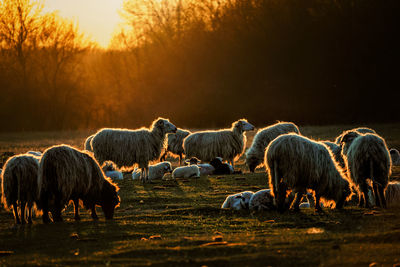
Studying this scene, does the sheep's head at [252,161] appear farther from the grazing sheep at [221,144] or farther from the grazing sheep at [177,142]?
the grazing sheep at [177,142]

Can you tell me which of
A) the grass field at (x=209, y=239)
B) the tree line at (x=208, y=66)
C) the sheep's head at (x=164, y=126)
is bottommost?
the grass field at (x=209, y=239)

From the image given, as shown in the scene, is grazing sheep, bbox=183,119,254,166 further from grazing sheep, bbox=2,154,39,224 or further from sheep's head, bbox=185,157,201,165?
grazing sheep, bbox=2,154,39,224

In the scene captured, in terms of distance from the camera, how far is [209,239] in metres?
8.21

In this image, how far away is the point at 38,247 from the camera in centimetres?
834

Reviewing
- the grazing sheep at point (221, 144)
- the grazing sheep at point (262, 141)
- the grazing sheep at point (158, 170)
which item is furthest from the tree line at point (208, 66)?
the grazing sheep at point (158, 170)

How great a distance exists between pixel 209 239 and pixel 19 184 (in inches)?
181

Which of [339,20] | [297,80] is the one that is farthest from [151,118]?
[339,20]

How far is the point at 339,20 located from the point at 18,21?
100 ft

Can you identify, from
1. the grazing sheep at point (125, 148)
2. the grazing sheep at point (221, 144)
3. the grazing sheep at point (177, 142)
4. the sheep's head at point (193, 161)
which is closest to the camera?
the grazing sheep at point (125, 148)

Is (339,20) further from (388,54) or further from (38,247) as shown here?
(38,247)

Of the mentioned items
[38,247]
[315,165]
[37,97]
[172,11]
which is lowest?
[38,247]

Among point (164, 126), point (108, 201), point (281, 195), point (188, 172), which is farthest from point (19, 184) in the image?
point (164, 126)

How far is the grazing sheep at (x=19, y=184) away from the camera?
11.0 meters

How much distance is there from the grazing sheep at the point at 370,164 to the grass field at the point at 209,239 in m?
0.59
